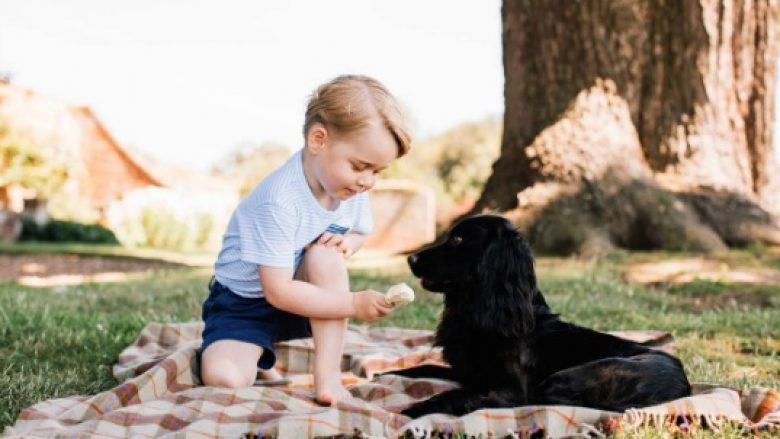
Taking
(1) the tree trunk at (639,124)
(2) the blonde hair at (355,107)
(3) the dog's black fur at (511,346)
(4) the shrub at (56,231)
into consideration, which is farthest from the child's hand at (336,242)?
(4) the shrub at (56,231)

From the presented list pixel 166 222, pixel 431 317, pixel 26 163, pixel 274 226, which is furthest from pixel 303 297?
pixel 26 163

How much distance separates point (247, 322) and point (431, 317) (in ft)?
6.71

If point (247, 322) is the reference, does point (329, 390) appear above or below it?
below

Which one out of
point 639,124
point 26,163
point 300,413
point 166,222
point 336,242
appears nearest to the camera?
point 300,413

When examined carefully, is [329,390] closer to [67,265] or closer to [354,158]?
[354,158]

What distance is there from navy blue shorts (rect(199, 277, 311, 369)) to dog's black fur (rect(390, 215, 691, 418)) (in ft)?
2.29

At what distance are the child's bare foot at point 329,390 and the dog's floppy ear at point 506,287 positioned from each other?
0.59 m

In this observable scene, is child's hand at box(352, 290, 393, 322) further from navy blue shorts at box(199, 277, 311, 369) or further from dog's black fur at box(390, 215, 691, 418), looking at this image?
navy blue shorts at box(199, 277, 311, 369)

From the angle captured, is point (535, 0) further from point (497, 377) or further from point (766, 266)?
point (497, 377)

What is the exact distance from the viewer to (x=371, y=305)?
2.85 meters

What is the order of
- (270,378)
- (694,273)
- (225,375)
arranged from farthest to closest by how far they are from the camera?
(694,273), (270,378), (225,375)

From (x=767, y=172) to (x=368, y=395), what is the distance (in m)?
6.70

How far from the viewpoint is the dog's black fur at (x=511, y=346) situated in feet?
9.03

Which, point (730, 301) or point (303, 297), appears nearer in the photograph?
point (303, 297)
